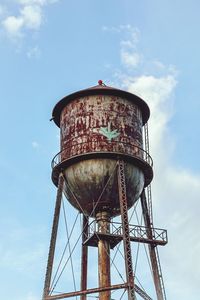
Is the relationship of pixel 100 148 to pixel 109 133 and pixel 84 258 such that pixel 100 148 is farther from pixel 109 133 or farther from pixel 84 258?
pixel 84 258

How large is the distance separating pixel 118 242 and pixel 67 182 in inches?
139

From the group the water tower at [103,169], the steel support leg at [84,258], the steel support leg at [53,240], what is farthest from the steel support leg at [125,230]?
the steel support leg at [84,258]

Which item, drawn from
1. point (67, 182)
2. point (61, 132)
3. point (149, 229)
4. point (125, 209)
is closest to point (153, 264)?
point (149, 229)

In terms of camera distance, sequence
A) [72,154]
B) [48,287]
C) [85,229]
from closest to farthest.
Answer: [48,287]
[72,154]
[85,229]

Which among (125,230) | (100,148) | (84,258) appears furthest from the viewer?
(84,258)

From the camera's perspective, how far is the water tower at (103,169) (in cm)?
2655

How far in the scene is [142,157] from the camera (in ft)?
90.7

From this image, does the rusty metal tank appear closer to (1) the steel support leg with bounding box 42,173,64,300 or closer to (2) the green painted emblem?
(2) the green painted emblem

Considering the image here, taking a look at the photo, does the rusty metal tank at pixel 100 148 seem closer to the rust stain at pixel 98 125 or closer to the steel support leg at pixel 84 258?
the rust stain at pixel 98 125

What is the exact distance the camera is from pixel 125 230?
25266 millimetres

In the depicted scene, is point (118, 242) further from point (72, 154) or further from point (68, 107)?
point (68, 107)

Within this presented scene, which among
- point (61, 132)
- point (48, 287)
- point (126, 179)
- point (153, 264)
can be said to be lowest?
point (48, 287)

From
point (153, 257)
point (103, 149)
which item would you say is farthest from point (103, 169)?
point (153, 257)

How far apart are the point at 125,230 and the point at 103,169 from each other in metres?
2.92
